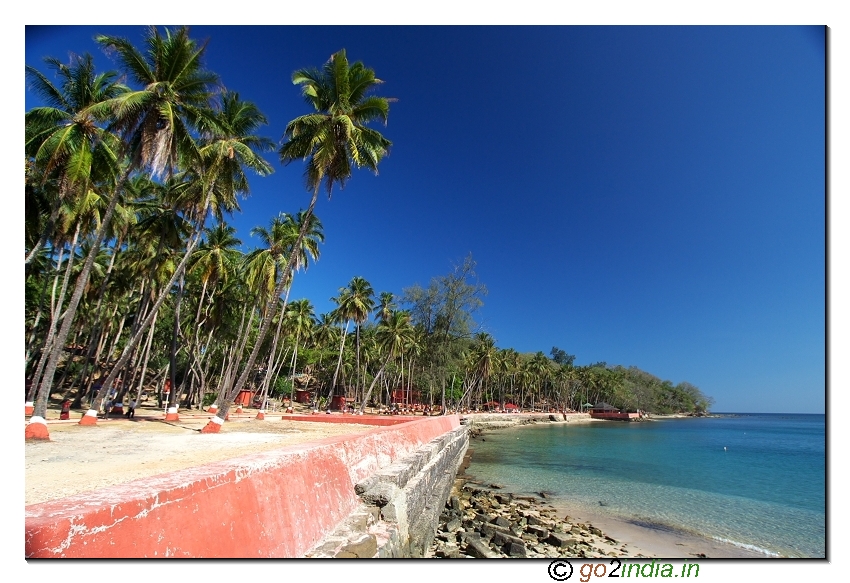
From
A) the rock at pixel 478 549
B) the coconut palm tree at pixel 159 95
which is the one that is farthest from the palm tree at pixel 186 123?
the rock at pixel 478 549

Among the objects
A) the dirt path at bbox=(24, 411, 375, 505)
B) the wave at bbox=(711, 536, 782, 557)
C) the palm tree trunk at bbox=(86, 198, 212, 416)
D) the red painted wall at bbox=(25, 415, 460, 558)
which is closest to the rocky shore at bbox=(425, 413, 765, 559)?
the wave at bbox=(711, 536, 782, 557)

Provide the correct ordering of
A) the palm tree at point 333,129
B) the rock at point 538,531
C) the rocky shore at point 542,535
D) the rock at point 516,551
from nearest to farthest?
the rock at point 516,551
the rocky shore at point 542,535
the rock at point 538,531
the palm tree at point 333,129

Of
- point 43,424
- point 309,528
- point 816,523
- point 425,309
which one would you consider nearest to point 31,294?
point 43,424

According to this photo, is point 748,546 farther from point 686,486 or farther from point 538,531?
point 686,486

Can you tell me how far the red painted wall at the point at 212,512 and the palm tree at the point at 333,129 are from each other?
9.44m

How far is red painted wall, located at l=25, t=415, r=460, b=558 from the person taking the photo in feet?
7.71

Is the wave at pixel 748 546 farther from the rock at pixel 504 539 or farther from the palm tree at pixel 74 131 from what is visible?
the palm tree at pixel 74 131

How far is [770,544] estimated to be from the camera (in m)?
11.6

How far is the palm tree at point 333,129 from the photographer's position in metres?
14.1

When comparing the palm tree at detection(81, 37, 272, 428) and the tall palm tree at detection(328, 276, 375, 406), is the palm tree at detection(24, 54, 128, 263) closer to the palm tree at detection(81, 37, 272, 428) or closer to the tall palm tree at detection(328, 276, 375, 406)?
the palm tree at detection(81, 37, 272, 428)

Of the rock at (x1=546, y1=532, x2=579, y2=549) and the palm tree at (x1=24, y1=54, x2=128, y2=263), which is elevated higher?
the palm tree at (x1=24, y1=54, x2=128, y2=263)

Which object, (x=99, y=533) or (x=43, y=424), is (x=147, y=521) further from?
(x=43, y=424)

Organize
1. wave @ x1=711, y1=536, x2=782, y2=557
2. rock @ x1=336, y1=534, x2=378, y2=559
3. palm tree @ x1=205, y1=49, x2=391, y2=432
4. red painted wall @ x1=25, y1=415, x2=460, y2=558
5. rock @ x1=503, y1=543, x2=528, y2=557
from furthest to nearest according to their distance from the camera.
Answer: palm tree @ x1=205, y1=49, x2=391, y2=432
wave @ x1=711, y1=536, x2=782, y2=557
rock @ x1=503, y1=543, x2=528, y2=557
rock @ x1=336, y1=534, x2=378, y2=559
red painted wall @ x1=25, y1=415, x2=460, y2=558

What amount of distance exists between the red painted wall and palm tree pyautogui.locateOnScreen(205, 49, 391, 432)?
9.44 metres
